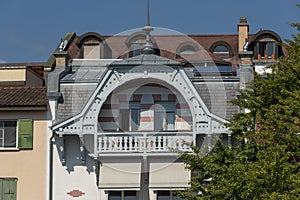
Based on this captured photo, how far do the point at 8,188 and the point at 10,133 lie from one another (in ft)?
7.88

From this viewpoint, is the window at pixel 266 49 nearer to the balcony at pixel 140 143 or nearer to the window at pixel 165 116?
the window at pixel 165 116

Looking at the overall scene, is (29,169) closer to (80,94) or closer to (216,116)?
(80,94)

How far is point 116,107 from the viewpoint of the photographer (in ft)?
138

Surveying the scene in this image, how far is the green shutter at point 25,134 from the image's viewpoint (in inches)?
1646

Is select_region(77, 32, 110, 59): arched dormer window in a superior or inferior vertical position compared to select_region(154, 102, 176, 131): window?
superior

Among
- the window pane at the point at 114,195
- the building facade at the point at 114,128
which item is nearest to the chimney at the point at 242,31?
the building facade at the point at 114,128

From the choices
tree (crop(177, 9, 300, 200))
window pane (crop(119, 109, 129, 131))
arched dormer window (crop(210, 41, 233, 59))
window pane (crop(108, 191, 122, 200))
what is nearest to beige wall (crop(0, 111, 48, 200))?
window pane (crop(108, 191, 122, 200))

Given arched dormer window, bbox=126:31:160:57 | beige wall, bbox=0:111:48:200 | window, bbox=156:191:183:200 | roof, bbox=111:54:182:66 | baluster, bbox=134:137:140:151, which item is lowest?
window, bbox=156:191:183:200

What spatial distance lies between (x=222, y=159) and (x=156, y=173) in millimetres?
7926

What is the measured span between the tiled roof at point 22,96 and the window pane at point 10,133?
34.7 inches

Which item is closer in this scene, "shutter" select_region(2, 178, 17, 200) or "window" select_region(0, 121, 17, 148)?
"shutter" select_region(2, 178, 17, 200)

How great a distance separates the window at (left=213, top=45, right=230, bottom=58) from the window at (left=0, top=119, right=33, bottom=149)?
1911cm

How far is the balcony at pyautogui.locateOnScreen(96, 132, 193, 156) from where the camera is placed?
134 ft

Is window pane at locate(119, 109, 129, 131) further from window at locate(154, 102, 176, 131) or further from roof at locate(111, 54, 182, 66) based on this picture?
roof at locate(111, 54, 182, 66)
